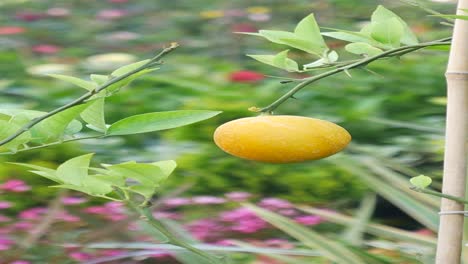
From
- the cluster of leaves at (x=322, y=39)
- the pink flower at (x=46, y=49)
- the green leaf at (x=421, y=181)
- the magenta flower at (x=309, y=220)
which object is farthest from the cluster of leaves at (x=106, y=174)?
the pink flower at (x=46, y=49)

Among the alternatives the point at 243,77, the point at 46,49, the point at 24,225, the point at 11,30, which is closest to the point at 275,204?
the point at 24,225

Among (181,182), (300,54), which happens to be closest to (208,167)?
(181,182)

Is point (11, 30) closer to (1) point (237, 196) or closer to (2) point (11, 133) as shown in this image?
(1) point (237, 196)

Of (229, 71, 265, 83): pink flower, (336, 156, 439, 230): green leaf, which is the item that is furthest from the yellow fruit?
(229, 71, 265, 83): pink flower

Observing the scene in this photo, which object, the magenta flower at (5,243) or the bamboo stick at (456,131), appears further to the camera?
the magenta flower at (5,243)

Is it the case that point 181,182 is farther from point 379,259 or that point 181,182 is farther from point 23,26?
point 23,26

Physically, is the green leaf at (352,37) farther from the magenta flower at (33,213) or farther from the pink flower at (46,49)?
the pink flower at (46,49)
